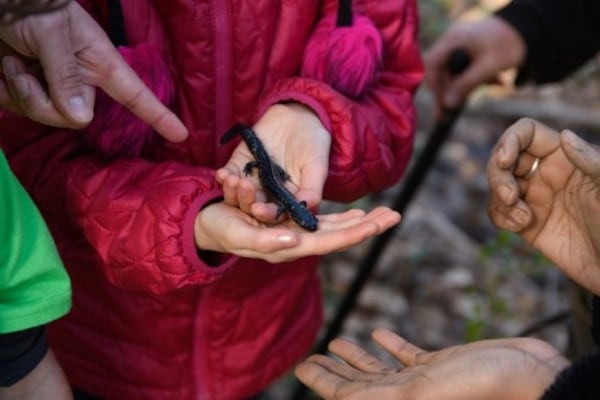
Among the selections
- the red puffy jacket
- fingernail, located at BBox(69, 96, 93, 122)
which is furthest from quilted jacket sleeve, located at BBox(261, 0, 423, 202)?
fingernail, located at BBox(69, 96, 93, 122)

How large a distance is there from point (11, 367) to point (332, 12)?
1133 mm

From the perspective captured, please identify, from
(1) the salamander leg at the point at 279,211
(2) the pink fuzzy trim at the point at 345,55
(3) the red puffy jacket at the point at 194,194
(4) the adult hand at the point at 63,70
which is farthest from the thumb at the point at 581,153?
(4) the adult hand at the point at 63,70

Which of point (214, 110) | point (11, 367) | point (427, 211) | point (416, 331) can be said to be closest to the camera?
point (11, 367)

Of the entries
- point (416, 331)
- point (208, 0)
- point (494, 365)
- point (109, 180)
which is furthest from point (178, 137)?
point (416, 331)

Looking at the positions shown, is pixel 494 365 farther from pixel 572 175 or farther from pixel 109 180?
pixel 109 180

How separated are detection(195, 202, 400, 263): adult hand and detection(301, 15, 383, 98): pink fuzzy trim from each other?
440 millimetres

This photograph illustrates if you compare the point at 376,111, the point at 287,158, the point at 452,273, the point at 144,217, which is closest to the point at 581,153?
the point at 376,111

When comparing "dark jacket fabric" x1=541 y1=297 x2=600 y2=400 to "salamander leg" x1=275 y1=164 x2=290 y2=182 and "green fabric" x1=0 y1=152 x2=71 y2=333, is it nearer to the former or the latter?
"salamander leg" x1=275 y1=164 x2=290 y2=182

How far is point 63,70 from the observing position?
4.83 ft

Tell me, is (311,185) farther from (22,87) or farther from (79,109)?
(22,87)

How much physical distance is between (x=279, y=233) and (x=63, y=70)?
1.73 feet

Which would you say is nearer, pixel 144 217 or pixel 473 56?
pixel 144 217

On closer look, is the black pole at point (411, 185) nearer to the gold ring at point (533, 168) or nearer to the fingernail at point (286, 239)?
the gold ring at point (533, 168)

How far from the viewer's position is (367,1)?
2.01 m
